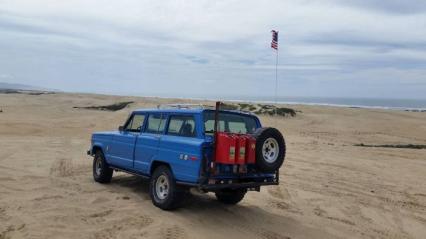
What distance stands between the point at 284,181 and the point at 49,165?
20.5ft

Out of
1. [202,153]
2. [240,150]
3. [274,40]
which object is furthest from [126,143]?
[274,40]

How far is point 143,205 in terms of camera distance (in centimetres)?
1009

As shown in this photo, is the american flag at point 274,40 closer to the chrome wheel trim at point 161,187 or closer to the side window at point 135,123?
the side window at point 135,123

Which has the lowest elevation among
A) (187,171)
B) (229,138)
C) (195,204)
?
(195,204)

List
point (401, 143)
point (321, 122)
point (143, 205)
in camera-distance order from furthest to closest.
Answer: point (321, 122) < point (401, 143) < point (143, 205)

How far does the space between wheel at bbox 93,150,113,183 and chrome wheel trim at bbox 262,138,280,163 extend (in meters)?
4.33

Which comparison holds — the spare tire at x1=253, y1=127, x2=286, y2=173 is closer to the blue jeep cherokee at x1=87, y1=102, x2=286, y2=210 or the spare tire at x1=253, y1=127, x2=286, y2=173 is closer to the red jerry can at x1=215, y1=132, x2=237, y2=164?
the blue jeep cherokee at x1=87, y1=102, x2=286, y2=210

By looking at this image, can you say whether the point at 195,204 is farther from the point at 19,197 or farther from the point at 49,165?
the point at 49,165

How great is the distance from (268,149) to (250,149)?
0.45 m

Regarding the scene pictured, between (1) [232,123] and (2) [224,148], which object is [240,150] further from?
(1) [232,123]

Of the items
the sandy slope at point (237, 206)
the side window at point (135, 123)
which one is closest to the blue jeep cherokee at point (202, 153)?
the side window at point (135, 123)

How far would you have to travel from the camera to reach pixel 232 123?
10.1m

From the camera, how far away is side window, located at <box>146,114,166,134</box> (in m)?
10.5

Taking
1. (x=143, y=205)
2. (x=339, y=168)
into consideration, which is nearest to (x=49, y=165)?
(x=143, y=205)
